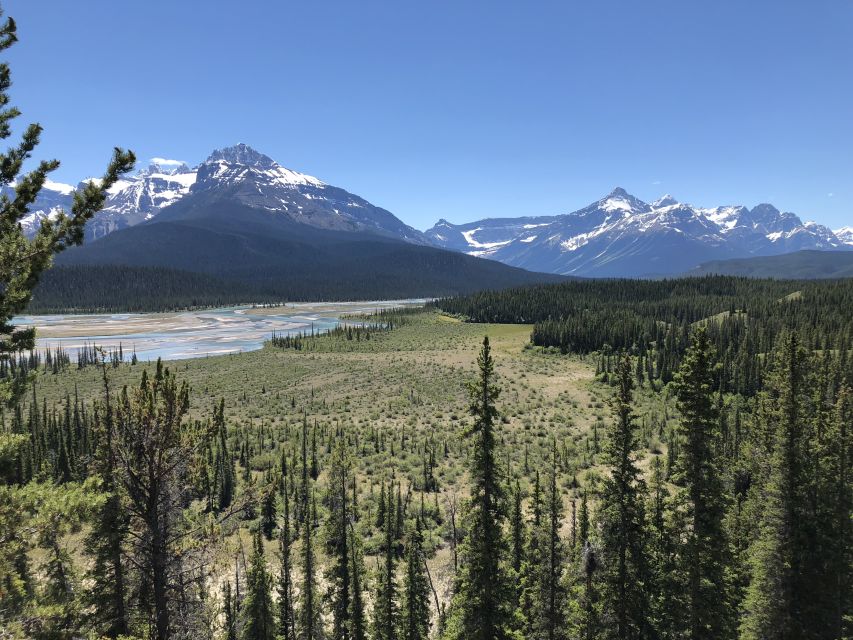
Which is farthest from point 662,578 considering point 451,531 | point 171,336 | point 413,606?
point 171,336

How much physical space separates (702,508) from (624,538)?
2.94 meters

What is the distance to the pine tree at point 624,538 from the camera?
618 inches

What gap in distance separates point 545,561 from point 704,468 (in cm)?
785

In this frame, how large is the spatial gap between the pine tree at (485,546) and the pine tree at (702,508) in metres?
6.32

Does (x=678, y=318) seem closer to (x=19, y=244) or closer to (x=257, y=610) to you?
(x=257, y=610)

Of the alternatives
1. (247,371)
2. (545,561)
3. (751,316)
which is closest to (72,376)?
(247,371)

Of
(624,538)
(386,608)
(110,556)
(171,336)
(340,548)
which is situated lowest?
(386,608)

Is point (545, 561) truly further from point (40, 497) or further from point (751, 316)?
point (751, 316)

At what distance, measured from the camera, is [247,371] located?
96125mm

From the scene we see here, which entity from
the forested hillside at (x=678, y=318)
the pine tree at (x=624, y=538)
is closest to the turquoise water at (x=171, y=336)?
the forested hillside at (x=678, y=318)

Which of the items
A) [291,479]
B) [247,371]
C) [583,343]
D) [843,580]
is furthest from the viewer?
[583,343]

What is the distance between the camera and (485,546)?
1520 centimetres

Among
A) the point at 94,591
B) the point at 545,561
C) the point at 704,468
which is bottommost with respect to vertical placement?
the point at 545,561

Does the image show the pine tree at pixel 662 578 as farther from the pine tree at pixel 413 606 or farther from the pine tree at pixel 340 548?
the pine tree at pixel 340 548
